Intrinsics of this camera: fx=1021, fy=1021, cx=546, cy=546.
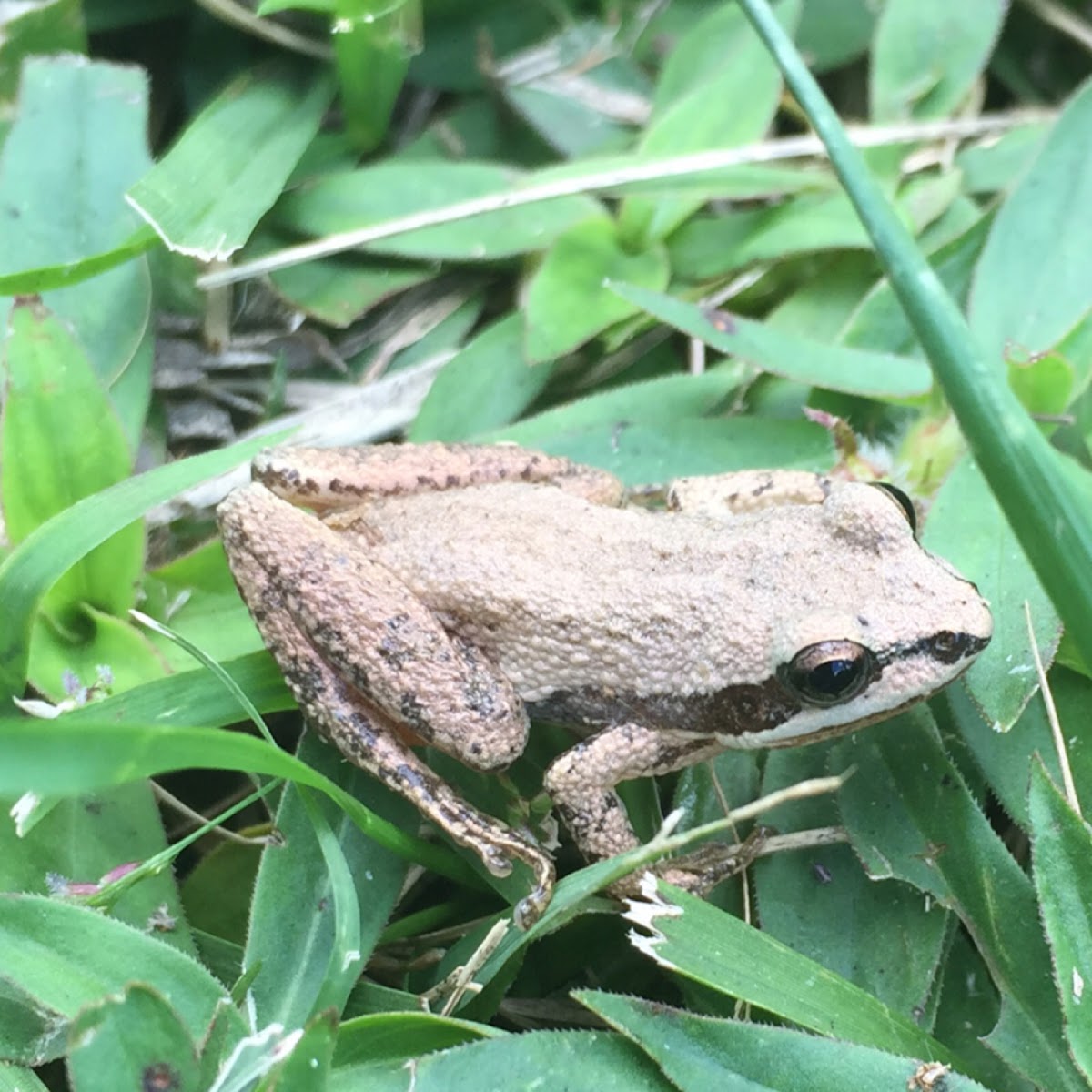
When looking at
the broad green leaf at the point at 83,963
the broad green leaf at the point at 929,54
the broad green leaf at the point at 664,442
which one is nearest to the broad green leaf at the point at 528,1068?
the broad green leaf at the point at 83,963

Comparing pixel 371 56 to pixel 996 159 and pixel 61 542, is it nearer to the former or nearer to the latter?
pixel 61 542

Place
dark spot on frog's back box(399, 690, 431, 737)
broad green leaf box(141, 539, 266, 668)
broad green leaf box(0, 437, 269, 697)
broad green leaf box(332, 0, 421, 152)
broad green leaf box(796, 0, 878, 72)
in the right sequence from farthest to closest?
broad green leaf box(796, 0, 878, 72) → broad green leaf box(332, 0, 421, 152) → broad green leaf box(141, 539, 266, 668) → dark spot on frog's back box(399, 690, 431, 737) → broad green leaf box(0, 437, 269, 697)

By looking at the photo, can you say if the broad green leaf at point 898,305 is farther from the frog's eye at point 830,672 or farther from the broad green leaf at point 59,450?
the broad green leaf at point 59,450

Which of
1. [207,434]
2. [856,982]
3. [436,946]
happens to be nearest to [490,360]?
[207,434]

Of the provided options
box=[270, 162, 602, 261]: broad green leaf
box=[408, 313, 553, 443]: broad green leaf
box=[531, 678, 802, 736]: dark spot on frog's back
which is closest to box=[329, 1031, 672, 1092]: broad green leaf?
box=[531, 678, 802, 736]: dark spot on frog's back

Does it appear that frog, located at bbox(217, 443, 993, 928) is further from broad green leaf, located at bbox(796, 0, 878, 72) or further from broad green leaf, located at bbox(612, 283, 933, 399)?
broad green leaf, located at bbox(796, 0, 878, 72)
